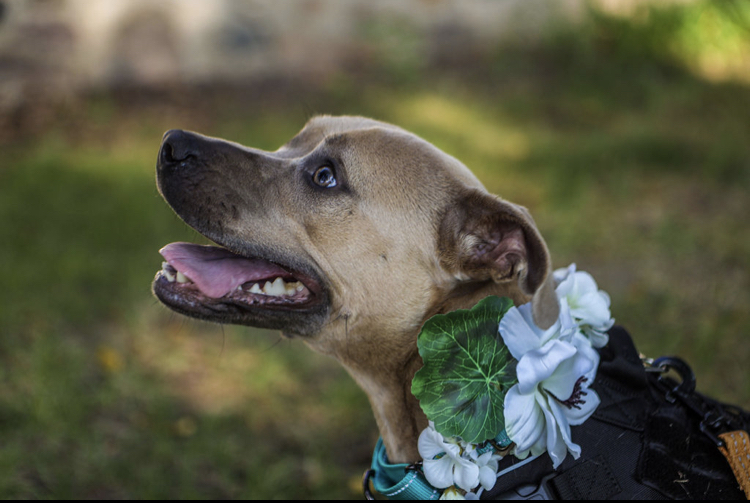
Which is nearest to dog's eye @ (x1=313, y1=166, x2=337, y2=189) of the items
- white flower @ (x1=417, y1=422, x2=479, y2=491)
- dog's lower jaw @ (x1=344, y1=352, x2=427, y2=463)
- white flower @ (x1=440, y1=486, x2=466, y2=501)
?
dog's lower jaw @ (x1=344, y1=352, x2=427, y2=463)

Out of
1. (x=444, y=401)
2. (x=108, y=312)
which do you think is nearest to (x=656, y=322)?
(x=444, y=401)

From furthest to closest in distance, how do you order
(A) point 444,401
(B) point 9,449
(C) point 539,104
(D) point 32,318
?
1. (C) point 539,104
2. (D) point 32,318
3. (B) point 9,449
4. (A) point 444,401

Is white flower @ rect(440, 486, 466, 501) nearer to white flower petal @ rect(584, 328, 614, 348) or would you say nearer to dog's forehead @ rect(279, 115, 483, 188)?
white flower petal @ rect(584, 328, 614, 348)

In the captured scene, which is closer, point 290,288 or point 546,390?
point 546,390

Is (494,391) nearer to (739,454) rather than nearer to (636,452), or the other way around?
(636,452)

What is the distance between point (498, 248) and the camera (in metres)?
2.41

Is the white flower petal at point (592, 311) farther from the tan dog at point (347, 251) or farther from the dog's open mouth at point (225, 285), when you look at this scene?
the dog's open mouth at point (225, 285)

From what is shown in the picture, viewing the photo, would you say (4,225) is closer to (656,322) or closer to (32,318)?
(32,318)

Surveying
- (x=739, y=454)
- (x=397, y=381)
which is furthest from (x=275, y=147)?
(x=739, y=454)

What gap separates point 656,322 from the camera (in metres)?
4.48

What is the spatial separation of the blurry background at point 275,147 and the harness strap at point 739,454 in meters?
1.78

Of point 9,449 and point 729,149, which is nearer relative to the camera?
point 9,449

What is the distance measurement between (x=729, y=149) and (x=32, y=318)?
6615mm

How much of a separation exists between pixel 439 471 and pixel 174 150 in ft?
5.11
